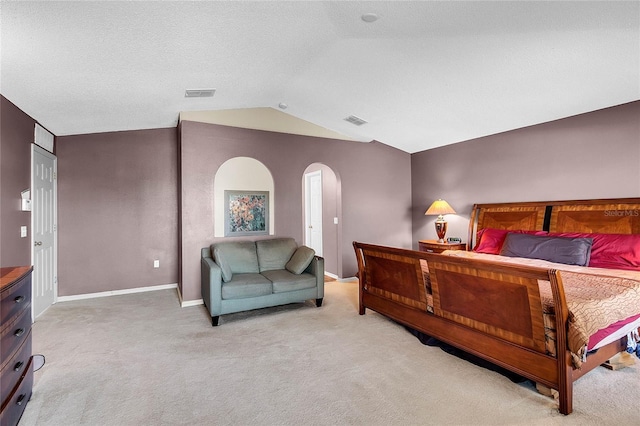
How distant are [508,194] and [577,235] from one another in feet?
3.65

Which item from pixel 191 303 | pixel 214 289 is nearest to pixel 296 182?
pixel 214 289

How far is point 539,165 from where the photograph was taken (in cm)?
425

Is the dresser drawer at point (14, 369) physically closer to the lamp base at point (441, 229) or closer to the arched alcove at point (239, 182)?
the arched alcove at point (239, 182)

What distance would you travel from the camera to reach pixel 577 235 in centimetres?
367

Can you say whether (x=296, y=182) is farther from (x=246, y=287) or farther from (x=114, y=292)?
(x=114, y=292)

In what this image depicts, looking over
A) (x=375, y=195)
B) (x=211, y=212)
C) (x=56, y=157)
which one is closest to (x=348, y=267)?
(x=375, y=195)

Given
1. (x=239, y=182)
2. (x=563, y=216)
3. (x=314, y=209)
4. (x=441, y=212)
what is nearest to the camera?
(x=563, y=216)

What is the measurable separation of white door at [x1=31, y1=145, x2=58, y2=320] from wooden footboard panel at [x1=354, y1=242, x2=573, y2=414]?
4133 mm

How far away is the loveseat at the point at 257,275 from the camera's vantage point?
3.67 meters

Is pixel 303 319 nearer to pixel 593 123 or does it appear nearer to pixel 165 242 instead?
pixel 165 242

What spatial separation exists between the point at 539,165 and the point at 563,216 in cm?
76

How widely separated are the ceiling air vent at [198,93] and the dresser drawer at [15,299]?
2.41 metres

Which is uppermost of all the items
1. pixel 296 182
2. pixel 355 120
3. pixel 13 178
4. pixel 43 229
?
pixel 355 120

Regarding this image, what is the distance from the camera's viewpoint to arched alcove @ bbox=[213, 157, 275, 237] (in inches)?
183
